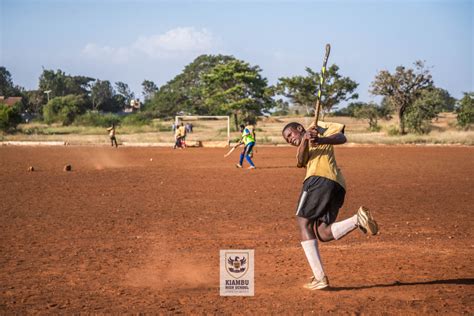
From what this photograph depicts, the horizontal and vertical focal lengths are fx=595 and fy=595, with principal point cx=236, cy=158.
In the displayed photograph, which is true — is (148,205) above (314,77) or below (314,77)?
Answer: below

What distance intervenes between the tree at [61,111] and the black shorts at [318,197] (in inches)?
2935

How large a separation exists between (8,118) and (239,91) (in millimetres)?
23967

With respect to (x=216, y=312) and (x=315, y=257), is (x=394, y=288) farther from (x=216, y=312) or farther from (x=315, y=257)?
(x=216, y=312)

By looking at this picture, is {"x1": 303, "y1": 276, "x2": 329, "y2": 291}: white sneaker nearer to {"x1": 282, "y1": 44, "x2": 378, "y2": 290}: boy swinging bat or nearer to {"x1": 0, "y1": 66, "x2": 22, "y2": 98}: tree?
{"x1": 282, "y1": 44, "x2": 378, "y2": 290}: boy swinging bat

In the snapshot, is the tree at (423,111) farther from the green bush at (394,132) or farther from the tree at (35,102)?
the tree at (35,102)

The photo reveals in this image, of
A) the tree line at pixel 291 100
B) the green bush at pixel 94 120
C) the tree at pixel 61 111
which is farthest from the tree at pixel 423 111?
the tree at pixel 61 111

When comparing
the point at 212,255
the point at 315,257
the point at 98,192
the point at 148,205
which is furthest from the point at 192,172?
the point at 315,257

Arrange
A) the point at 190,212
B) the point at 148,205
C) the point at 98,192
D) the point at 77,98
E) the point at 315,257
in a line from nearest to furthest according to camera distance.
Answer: the point at 315,257
the point at 190,212
the point at 148,205
the point at 98,192
the point at 77,98

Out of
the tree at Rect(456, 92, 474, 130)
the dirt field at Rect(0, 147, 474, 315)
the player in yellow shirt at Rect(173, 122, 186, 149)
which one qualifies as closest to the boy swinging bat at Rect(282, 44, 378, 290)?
the dirt field at Rect(0, 147, 474, 315)

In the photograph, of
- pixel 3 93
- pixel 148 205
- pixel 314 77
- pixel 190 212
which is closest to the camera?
pixel 190 212

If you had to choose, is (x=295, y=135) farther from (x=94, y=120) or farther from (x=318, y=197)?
(x=94, y=120)

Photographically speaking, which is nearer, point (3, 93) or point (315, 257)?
point (315, 257)

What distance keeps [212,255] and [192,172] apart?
13161 mm

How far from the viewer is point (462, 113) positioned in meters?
53.3
